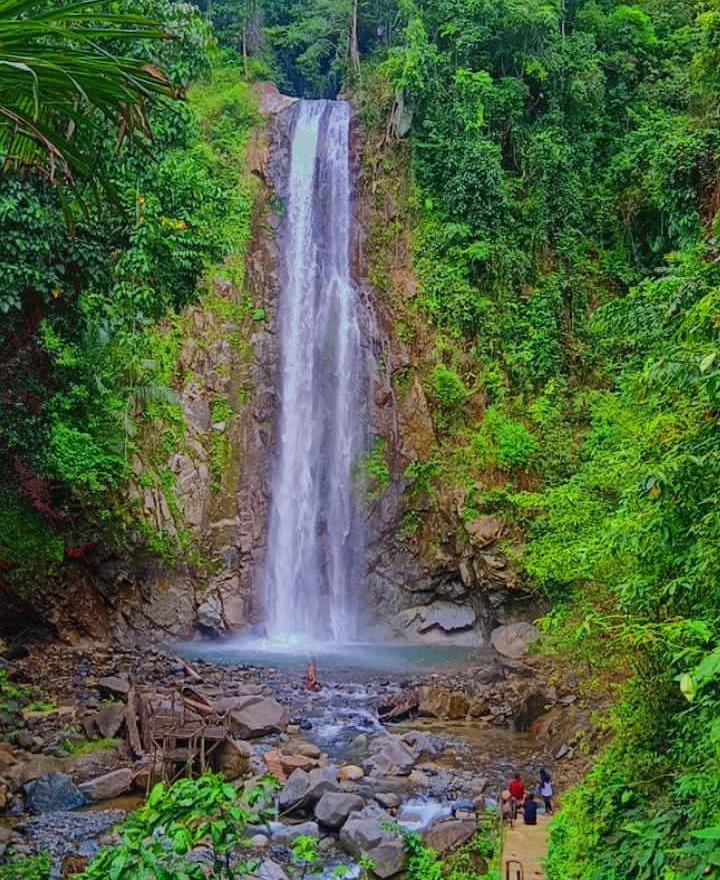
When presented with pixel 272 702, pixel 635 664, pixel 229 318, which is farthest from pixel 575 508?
pixel 229 318

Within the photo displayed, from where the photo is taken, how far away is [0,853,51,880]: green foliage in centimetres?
661

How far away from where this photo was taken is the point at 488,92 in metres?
21.0

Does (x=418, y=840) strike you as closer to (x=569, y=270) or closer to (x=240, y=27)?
(x=569, y=270)

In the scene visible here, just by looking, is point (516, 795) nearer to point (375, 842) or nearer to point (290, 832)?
point (375, 842)

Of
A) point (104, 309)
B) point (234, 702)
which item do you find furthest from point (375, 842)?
point (104, 309)

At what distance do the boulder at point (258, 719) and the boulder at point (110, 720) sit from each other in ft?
4.86

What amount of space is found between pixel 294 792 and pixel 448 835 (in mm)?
1830

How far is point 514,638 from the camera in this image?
663 inches

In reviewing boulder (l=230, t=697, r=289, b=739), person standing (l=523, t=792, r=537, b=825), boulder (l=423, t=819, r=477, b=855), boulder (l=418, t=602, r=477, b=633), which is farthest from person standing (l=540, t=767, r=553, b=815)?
boulder (l=418, t=602, r=477, b=633)

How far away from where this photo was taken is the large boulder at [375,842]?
721 centimetres

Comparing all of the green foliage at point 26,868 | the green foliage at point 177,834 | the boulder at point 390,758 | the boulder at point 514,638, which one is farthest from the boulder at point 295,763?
the boulder at point 514,638

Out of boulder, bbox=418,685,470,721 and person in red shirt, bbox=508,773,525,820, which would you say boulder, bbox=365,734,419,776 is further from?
person in red shirt, bbox=508,773,525,820

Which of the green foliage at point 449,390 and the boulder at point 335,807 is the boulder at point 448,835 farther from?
the green foliage at point 449,390

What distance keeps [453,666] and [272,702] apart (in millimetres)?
4931
